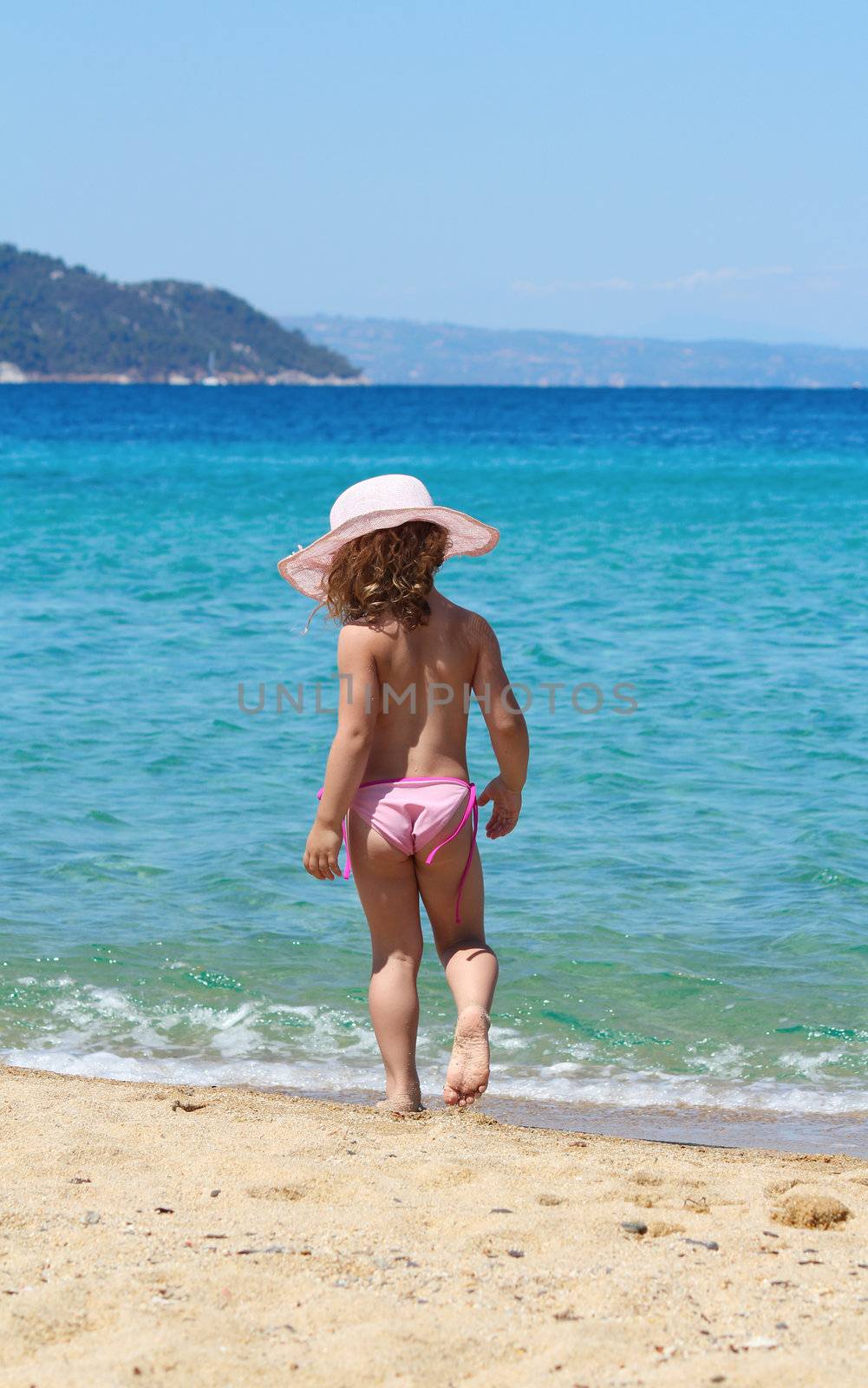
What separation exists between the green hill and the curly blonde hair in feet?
460

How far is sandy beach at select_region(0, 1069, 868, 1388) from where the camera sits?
7.55 feet

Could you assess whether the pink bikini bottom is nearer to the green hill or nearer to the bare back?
the bare back

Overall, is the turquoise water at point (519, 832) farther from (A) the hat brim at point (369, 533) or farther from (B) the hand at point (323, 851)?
(A) the hat brim at point (369, 533)

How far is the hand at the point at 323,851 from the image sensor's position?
3.62 m

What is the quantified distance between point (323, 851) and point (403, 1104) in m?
0.75

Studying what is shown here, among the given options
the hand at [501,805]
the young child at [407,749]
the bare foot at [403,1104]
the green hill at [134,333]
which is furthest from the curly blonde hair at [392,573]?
the green hill at [134,333]

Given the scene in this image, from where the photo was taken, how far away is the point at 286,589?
14.8 metres

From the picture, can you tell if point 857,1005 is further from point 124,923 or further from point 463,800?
point 124,923

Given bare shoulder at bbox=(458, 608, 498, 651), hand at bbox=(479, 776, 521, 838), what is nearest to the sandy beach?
hand at bbox=(479, 776, 521, 838)

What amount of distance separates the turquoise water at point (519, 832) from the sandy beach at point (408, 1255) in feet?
3.63

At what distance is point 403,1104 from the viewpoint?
3.82 m

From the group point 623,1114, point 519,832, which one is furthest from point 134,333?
point 623,1114

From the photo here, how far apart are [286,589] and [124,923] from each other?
935cm

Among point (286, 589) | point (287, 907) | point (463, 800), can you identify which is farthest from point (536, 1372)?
point (286, 589)
